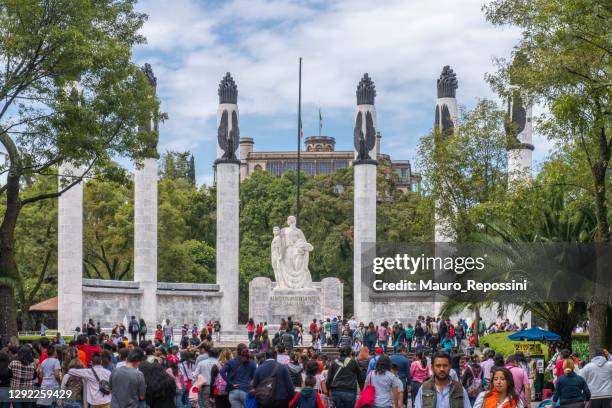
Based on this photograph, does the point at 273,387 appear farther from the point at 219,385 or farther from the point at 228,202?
the point at 228,202

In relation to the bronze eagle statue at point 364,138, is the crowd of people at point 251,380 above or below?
below

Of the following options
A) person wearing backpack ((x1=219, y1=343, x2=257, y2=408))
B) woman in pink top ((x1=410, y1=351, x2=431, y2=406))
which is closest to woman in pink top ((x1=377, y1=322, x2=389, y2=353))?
woman in pink top ((x1=410, y1=351, x2=431, y2=406))

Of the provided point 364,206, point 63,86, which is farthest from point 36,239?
point 63,86

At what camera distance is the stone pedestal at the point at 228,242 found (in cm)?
4900

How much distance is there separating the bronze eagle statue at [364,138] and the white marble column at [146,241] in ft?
32.1

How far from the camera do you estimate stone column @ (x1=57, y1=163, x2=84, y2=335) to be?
4266 centimetres

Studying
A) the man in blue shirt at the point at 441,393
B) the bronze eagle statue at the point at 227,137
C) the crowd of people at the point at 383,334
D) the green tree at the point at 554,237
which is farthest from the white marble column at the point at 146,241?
the man in blue shirt at the point at 441,393

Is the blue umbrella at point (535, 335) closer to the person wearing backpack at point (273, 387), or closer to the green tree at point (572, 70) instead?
the green tree at point (572, 70)

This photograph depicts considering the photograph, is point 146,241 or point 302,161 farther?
point 302,161

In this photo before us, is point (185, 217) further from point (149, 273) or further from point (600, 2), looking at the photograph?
point (600, 2)

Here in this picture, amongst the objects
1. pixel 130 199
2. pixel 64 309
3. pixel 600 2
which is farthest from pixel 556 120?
pixel 130 199

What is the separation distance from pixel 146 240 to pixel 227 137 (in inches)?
263

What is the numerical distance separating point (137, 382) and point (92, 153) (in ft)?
41.1

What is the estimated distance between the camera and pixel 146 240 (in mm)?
47031
